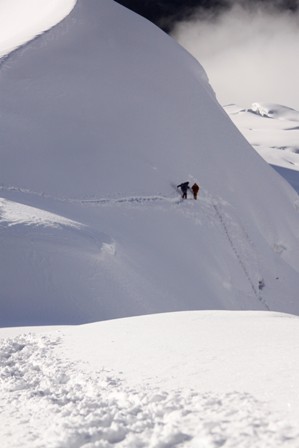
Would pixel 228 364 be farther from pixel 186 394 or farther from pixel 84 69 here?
pixel 84 69

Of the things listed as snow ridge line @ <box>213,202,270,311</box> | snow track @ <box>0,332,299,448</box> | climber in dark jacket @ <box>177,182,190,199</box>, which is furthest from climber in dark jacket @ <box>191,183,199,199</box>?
snow track @ <box>0,332,299,448</box>

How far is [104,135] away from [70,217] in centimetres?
711

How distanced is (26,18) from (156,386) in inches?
1211

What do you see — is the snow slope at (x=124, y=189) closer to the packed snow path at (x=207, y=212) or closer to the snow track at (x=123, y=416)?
the packed snow path at (x=207, y=212)

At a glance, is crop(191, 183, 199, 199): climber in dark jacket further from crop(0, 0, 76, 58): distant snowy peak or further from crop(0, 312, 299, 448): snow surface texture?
crop(0, 312, 299, 448): snow surface texture

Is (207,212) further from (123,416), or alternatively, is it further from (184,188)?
(123,416)

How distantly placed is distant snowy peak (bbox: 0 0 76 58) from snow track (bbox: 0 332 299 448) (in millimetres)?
20495

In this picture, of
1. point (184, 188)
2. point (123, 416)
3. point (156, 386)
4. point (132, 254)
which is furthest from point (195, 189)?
point (123, 416)

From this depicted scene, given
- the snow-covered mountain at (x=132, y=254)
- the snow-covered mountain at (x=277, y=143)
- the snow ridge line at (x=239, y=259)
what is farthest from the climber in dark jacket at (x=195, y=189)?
the snow-covered mountain at (x=277, y=143)

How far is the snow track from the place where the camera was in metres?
3.77

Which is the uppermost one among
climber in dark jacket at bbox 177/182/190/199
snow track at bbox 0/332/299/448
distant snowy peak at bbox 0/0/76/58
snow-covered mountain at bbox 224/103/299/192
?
snow-covered mountain at bbox 224/103/299/192

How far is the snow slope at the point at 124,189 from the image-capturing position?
1284 cm

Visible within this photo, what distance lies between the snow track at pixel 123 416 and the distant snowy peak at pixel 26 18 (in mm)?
20495

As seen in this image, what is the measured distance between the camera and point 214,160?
2564 centimetres
